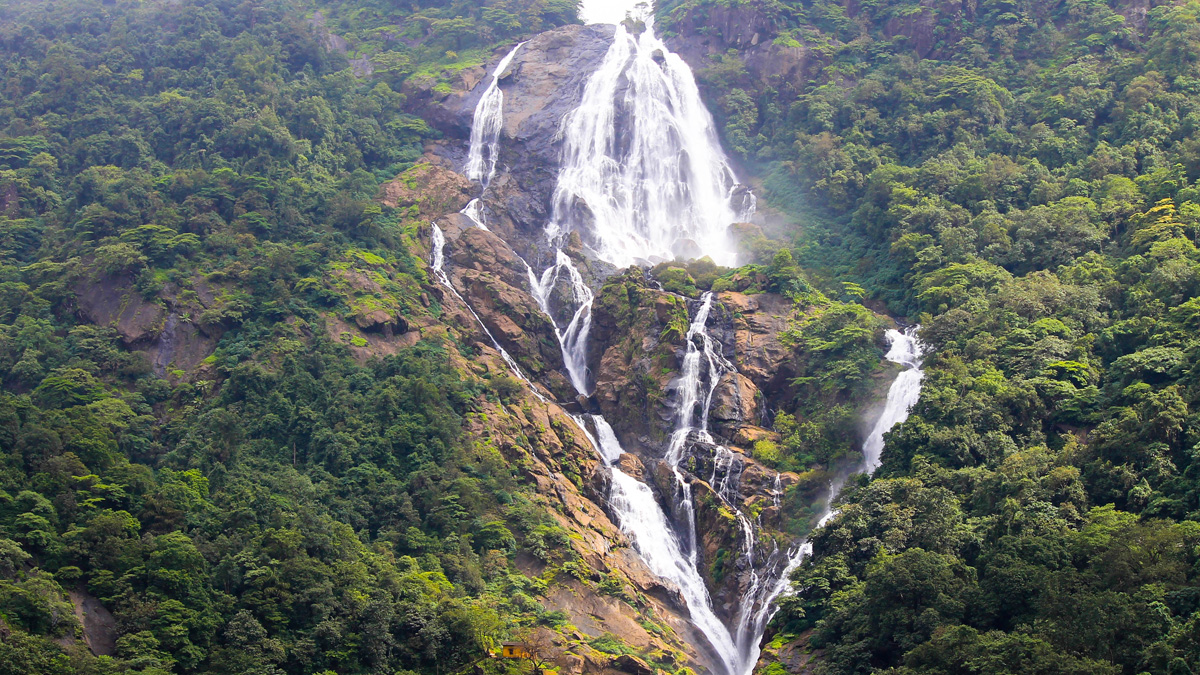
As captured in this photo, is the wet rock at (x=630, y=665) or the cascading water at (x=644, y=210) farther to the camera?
the cascading water at (x=644, y=210)

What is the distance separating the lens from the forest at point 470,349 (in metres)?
26.8

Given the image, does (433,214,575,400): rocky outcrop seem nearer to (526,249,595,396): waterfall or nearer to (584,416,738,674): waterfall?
(526,249,595,396): waterfall

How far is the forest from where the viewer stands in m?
26.8

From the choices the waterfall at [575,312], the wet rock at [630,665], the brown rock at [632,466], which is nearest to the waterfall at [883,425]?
the wet rock at [630,665]

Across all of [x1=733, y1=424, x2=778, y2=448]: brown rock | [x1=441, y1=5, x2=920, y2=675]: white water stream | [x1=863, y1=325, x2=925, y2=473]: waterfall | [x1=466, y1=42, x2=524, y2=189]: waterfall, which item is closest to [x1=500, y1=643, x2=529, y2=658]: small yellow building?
[x1=441, y1=5, x2=920, y2=675]: white water stream

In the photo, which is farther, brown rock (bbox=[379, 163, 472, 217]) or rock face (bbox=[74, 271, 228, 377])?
brown rock (bbox=[379, 163, 472, 217])

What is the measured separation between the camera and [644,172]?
191 ft

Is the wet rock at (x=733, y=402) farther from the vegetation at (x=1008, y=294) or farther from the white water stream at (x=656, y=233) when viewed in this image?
the vegetation at (x=1008, y=294)

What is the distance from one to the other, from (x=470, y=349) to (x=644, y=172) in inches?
740

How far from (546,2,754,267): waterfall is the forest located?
2.31 metres

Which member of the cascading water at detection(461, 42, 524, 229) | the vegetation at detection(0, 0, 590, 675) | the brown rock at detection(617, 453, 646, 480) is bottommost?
the brown rock at detection(617, 453, 646, 480)

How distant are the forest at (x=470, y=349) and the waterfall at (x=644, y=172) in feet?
7.57

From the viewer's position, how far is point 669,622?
34906 millimetres

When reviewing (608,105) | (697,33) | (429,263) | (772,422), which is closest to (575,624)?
(772,422)
